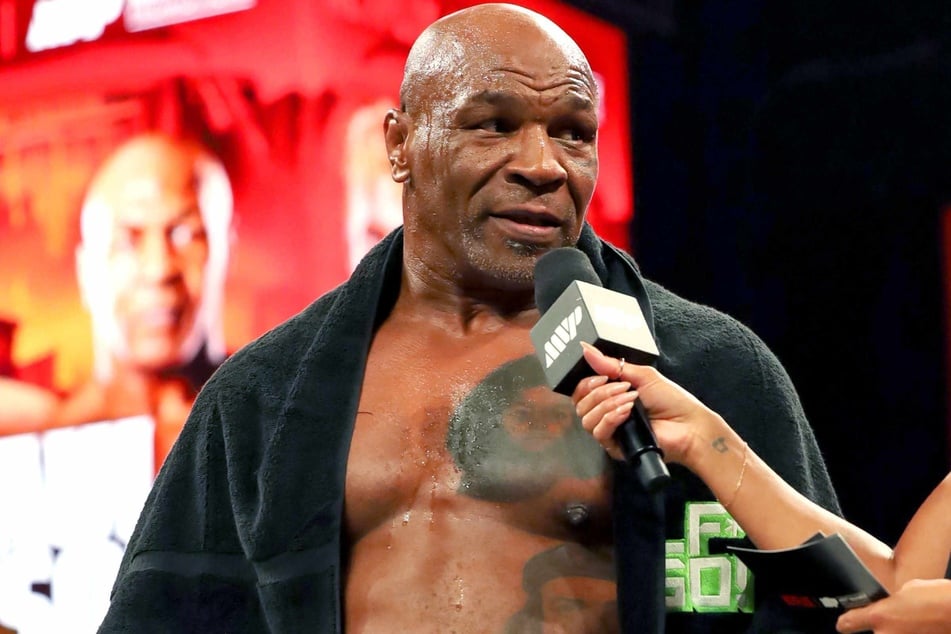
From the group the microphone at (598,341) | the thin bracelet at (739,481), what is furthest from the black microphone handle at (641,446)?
the thin bracelet at (739,481)

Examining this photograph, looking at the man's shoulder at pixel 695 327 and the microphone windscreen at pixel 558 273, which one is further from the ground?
the microphone windscreen at pixel 558 273

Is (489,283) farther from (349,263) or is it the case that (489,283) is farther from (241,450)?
(349,263)

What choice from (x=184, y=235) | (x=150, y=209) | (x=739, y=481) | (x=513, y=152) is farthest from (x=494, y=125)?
(x=150, y=209)

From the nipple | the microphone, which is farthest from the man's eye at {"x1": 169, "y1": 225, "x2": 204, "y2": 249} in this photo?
the microphone

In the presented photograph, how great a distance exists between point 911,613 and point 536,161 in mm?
698

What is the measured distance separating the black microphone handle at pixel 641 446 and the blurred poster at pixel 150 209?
172cm

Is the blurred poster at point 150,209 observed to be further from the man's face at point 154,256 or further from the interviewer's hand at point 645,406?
the interviewer's hand at point 645,406

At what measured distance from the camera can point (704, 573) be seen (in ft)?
5.16

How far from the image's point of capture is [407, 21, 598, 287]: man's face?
165 centimetres

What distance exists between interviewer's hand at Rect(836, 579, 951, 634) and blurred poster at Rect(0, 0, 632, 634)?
1.87 m

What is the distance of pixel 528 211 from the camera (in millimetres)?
1653

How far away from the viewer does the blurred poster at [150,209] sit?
2.94 metres

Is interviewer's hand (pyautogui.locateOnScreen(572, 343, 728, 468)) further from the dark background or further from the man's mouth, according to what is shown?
the dark background

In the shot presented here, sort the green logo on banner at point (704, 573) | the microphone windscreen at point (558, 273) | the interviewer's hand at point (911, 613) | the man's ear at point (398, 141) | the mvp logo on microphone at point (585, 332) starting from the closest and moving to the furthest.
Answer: the interviewer's hand at point (911, 613), the mvp logo on microphone at point (585, 332), the microphone windscreen at point (558, 273), the green logo on banner at point (704, 573), the man's ear at point (398, 141)
